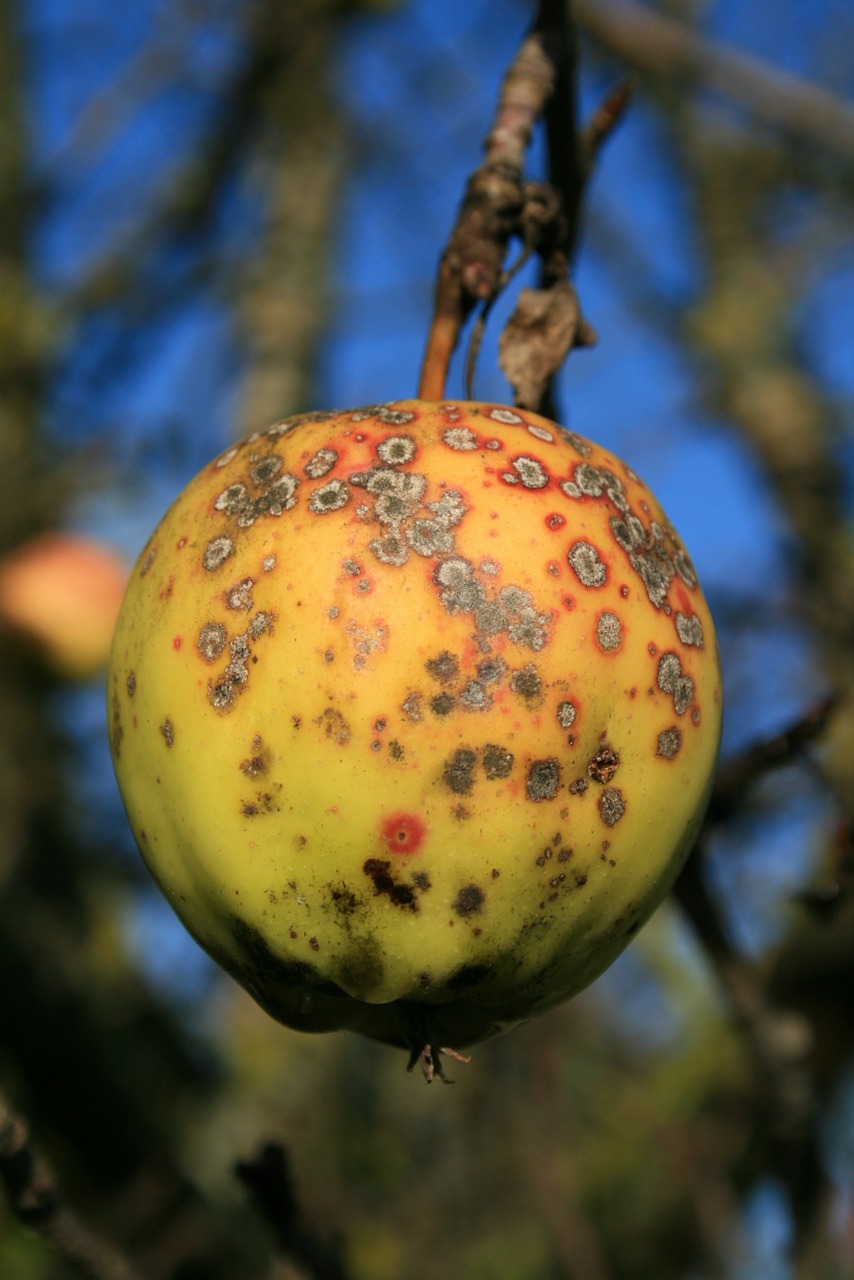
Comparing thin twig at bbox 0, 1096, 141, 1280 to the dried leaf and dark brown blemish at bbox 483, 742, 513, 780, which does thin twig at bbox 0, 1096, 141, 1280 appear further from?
the dried leaf

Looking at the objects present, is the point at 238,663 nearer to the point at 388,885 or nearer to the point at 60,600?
the point at 388,885

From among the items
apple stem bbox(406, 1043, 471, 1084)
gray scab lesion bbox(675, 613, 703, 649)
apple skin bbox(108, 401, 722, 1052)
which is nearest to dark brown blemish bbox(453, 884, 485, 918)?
apple skin bbox(108, 401, 722, 1052)

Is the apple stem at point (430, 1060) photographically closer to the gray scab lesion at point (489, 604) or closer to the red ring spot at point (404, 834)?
the red ring spot at point (404, 834)

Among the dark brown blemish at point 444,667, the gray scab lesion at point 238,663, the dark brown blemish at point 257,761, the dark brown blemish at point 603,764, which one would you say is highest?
the gray scab lesion at point 238,663

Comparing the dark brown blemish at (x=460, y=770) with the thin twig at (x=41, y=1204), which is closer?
the dark brown blemish at (x=460, y=770)

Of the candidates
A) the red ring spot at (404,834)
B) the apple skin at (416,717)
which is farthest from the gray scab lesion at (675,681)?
the red ring spot at (404,834)

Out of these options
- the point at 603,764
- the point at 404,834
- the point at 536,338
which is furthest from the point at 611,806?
the point at 536,338
